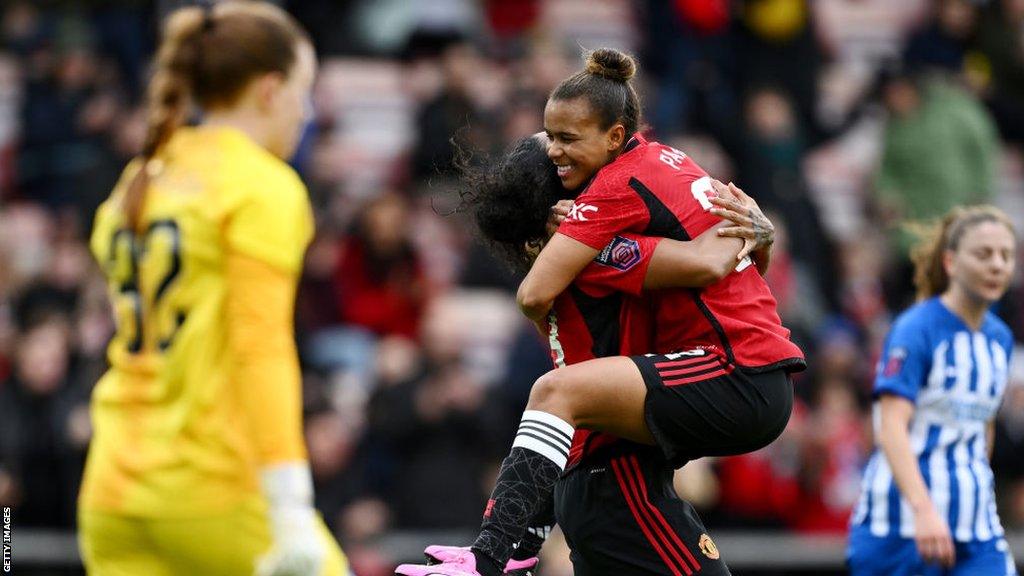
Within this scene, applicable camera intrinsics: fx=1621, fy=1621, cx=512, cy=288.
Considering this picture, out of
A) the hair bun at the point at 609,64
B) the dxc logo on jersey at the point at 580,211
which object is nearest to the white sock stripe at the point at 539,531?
the dxc logo on jersey at the point at 580,211

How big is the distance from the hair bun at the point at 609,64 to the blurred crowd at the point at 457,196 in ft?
13.0

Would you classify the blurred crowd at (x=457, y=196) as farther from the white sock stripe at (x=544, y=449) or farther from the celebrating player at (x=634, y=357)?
the white sock stripe at (x=544, y=449)

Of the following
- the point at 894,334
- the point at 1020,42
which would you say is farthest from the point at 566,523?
the point at 1020,42

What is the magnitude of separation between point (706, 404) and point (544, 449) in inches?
22.4

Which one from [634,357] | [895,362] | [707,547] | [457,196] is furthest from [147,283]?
[457,196]

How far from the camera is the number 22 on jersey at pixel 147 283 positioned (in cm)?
438

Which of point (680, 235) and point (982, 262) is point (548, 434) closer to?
point (680, 235)

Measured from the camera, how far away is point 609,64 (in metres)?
5.62

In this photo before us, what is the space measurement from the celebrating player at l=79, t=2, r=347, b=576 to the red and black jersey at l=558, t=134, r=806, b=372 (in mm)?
1286

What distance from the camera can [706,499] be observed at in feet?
34.6

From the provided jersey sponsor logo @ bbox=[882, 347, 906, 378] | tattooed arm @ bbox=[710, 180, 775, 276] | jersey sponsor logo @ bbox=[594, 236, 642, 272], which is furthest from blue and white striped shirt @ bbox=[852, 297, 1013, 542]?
jersey sponsor logo @ bbox=[594, 236, 642, 272]

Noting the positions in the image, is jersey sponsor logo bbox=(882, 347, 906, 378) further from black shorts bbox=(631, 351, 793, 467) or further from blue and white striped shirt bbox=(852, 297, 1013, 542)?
black shorts bbox=(631, 351, 793, 467)

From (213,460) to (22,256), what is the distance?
7.56 m

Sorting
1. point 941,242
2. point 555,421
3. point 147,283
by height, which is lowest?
point 941,242
